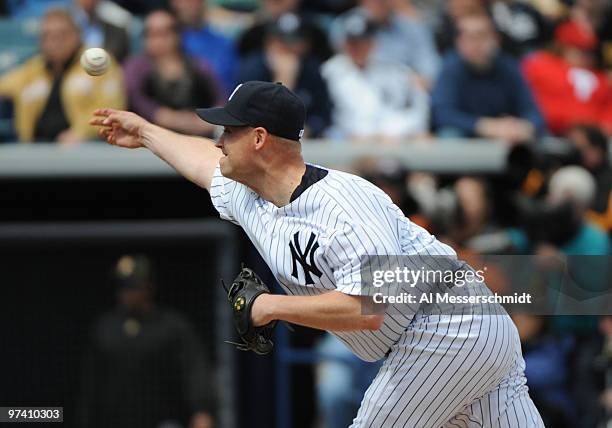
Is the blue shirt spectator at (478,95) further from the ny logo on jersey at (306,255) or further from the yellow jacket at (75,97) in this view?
the ny logo on jersey at (306,255)

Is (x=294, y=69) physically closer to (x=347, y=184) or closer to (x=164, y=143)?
(x=164, y=143)

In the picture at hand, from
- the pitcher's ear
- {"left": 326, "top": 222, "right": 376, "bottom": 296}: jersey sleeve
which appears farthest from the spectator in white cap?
{"left": 326, "top": 222, "right": 376, "bottom": 296}: jersey sleeve

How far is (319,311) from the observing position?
4.34m

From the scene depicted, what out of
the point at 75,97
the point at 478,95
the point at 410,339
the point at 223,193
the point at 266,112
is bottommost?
the point at 410,339

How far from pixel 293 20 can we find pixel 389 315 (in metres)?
5.03

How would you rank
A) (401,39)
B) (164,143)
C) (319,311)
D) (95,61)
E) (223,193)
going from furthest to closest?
(401,39) → (95,61) → (164,143) → (223,193) → (319,311)

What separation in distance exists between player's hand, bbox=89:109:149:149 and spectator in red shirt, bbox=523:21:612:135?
464 centimetres

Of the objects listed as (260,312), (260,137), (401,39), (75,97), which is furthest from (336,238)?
(401,39)

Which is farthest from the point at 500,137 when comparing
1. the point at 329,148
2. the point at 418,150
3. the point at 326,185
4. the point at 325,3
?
the point at 326,185

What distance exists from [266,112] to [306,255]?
0.56m

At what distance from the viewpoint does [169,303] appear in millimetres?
8234

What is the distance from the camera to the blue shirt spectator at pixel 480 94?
8.86 meters

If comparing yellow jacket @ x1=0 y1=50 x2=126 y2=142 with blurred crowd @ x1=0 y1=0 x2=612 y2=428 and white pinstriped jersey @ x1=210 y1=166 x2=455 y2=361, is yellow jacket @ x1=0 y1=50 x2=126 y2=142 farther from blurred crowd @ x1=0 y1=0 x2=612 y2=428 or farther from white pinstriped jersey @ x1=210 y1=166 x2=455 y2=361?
white pinstriped jersey @ x1=210 y1=166 x2=455 y2=361

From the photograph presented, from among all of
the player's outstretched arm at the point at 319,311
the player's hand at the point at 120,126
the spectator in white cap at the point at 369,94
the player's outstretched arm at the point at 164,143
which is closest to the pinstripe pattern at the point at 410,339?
the player's outstretched arm at the point at 319,311
